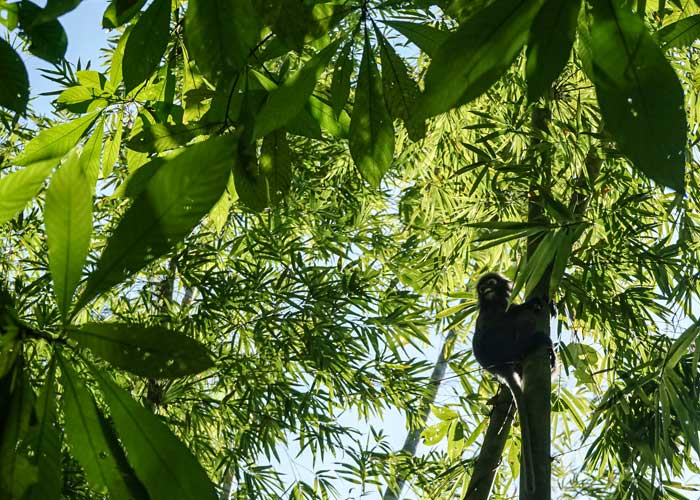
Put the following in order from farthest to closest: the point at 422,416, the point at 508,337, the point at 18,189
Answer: the point at 422,416
the point at 508,337
the point at 18,189

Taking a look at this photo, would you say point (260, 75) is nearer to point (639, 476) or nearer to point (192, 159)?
point (192, 159)

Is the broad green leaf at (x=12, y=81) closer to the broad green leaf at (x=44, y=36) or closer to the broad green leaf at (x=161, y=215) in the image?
the broad green leaf at (x=44, y=36)

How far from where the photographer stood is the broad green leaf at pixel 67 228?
564mm

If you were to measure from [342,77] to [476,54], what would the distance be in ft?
1.12

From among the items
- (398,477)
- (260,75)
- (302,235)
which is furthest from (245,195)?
(398,477)

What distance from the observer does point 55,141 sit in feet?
3.03

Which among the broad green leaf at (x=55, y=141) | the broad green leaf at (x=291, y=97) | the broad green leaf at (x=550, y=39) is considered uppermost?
the broad green leaf at (x=55, y=141)

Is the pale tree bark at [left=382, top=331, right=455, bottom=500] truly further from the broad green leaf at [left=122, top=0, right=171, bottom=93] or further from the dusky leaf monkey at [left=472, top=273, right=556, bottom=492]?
the broad green leaf at [left=122, top=0, right=171, bottom=93]

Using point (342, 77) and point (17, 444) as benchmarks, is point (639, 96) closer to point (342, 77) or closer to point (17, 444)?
point (342, 77)

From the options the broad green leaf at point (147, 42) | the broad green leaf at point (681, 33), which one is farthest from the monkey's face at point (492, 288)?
the broad green leaf at point (147, 42)

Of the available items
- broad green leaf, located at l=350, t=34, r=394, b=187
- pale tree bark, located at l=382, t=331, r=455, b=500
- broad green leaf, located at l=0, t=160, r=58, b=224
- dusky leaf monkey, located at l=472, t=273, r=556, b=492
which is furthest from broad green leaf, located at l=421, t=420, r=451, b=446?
broad green leaf, located at l=0, t=160, r=58, b=224

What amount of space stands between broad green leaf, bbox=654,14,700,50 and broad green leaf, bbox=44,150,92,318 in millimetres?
654

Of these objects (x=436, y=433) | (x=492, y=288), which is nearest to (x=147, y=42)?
(x=492, y=288)

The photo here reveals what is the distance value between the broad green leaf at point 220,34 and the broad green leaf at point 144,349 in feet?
0.88
